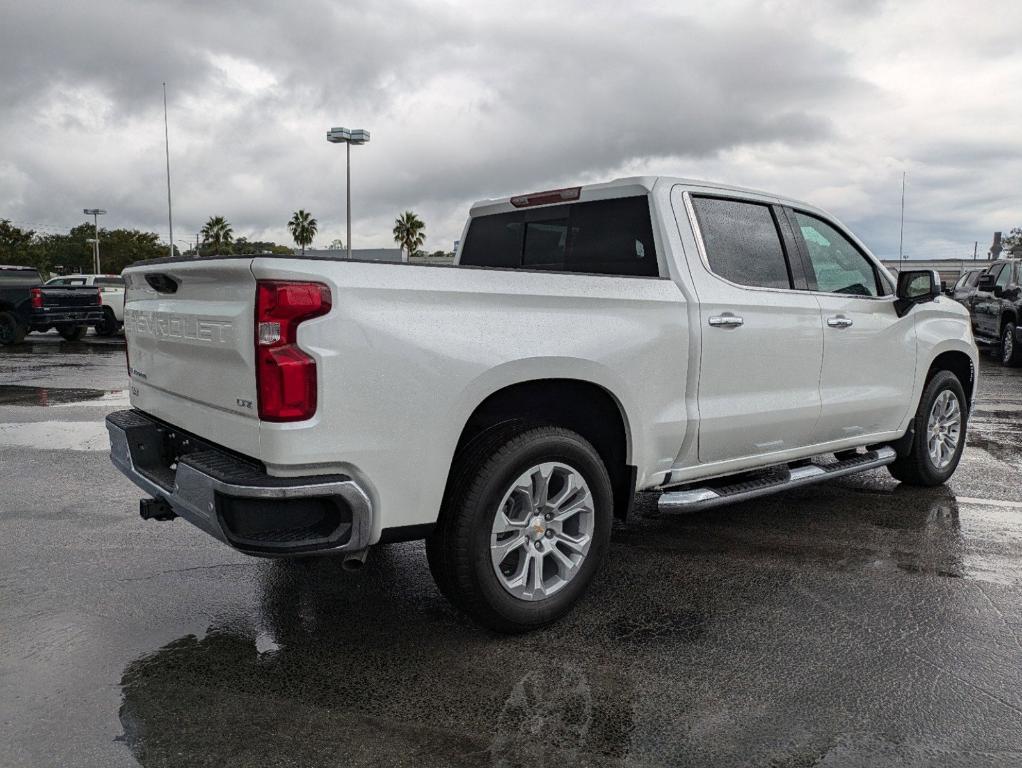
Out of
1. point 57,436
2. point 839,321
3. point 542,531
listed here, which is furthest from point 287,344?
point 57,436

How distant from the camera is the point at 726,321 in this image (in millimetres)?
4188

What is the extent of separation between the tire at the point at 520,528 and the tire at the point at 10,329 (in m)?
18.8

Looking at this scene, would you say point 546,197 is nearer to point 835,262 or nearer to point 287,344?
point 835,262

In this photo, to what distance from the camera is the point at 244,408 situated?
3.06 metres

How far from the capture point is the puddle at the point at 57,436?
7.49 metres

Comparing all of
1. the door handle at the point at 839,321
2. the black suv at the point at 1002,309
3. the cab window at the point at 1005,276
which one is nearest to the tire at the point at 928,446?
the door handle at the point at 839,321

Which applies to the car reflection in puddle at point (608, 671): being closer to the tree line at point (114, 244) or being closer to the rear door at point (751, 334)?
the rear door at point (751, 334)

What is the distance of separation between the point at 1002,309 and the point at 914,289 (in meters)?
11.8

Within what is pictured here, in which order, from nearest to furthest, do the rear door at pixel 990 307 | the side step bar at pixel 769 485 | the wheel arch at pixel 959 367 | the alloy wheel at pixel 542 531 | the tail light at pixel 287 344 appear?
the tail light at pixel 287 344 < the alloy wheel at pixel 542 531 < the side step bar at pixel 769 485 < the wheel arch at pixel 959 367 < the rear door at pixel 990 307

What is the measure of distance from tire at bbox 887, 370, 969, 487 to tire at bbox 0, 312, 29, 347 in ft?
61.6

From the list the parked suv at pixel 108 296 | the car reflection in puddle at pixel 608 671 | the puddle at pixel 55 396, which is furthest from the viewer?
the parked suv at pixel 108 296

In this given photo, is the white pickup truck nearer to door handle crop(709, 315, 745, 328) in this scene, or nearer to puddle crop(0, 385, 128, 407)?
door handle crop(709, 315, 745, 328)

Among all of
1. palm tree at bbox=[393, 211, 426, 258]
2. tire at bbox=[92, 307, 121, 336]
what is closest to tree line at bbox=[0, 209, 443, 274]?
palm tree at bbox=[393, 211, 426, 258]

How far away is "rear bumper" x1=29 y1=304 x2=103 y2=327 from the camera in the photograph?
1927 centimetres
